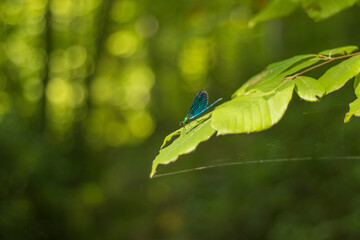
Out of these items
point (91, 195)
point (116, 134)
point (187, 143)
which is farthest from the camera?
point (116, 134)


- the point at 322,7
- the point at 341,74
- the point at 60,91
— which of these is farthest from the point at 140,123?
the point at 341,74

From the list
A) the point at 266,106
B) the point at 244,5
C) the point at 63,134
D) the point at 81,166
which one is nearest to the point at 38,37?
the point at 63,134

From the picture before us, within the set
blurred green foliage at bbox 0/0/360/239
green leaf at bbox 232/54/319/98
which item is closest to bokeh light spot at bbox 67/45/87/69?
blurred green foliage at bbox 0/0/360/239

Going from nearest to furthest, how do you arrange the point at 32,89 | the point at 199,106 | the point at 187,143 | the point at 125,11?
1. the point at 187,143
2. the point at 199,106
3. the point at 125,11
4. the point at 32,89

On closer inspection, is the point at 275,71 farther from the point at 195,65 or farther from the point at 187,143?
the point at 195,65

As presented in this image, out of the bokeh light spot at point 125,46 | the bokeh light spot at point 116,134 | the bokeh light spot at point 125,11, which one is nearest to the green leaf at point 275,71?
the bokeh light spot at point 125,11

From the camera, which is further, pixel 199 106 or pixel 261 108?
pixel 199 106
